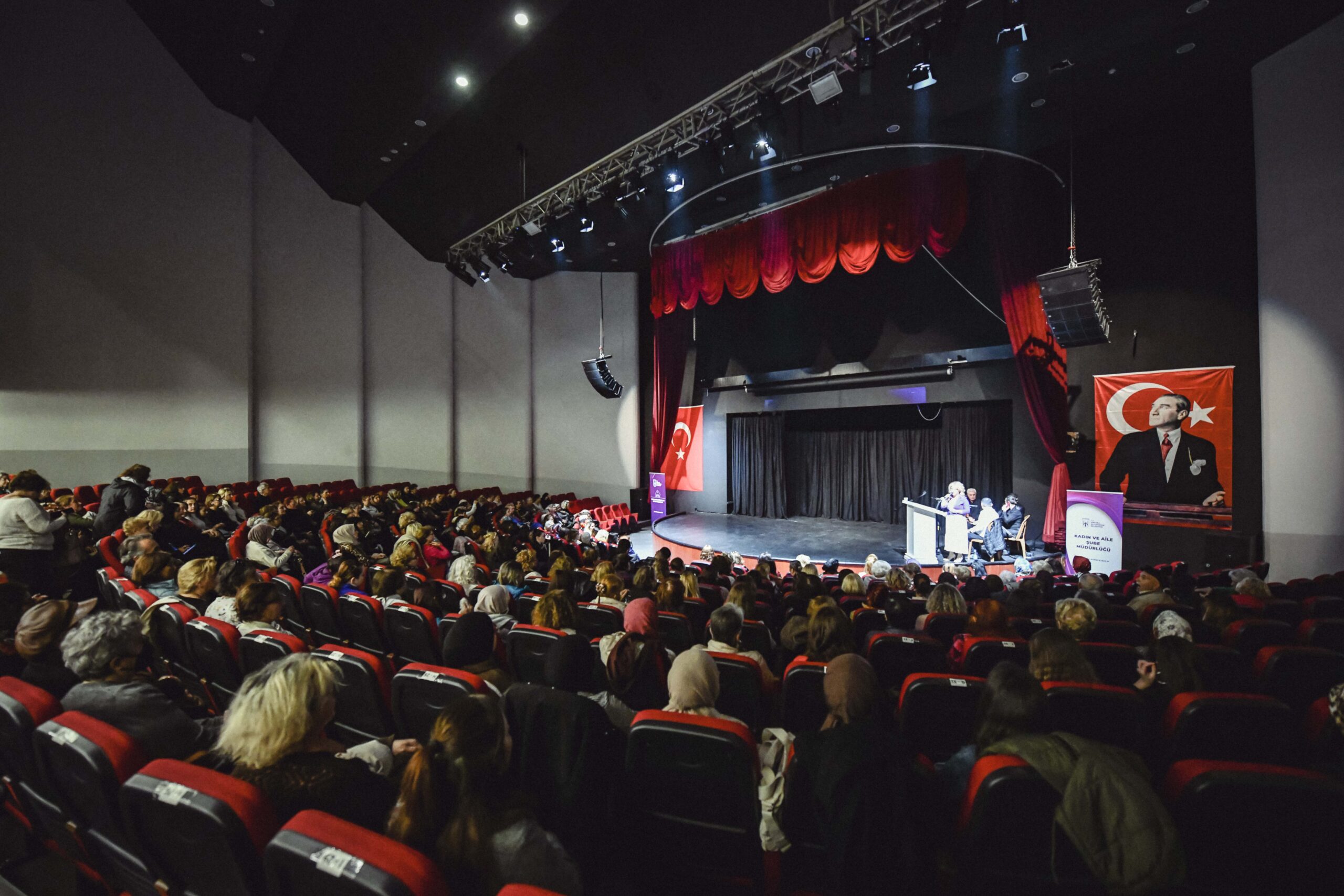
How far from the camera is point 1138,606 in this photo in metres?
4.41

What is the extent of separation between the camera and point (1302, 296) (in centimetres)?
703

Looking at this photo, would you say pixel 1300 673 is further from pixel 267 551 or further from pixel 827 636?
pixel 267 551

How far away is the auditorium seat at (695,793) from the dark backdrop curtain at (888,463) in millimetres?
11513

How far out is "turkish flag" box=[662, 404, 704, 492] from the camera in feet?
49.2

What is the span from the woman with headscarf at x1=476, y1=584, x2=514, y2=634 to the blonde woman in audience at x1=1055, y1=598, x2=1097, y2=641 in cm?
324

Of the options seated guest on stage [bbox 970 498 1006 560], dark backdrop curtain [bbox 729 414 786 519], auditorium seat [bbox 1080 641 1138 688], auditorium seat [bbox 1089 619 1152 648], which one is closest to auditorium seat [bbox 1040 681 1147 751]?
auditorium seat [bbox 1080 641 1138 688]

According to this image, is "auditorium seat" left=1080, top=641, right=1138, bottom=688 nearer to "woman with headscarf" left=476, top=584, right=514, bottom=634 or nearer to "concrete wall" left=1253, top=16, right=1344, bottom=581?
"woman with headscarf" left=476, top=584, right=514, bottom=634

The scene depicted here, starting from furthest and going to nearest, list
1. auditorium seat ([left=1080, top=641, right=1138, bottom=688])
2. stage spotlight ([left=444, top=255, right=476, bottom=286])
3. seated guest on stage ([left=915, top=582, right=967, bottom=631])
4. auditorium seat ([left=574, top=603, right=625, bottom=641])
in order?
stage spotlight ([left=444, top=255, right=476, bottom=286])
seated guest on stage ([left=915, top=582, right=967, bottom=631])
auditorium seat ([left=574, top=603, right=625, bottom=641])
auditorium seat ([left=1080, top=641, right=1138, bottom=688])

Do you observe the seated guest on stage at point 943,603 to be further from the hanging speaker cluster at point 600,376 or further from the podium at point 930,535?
the hanging speaker cluster at point 600,376

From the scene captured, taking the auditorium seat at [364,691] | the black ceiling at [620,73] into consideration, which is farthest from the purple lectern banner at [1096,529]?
the auditorium seat at [364,691]

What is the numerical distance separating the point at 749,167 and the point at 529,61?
11.9ft

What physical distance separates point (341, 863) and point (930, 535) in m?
9.43

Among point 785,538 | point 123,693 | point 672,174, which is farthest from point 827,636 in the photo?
point 785,538

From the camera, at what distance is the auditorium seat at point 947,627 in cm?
353
